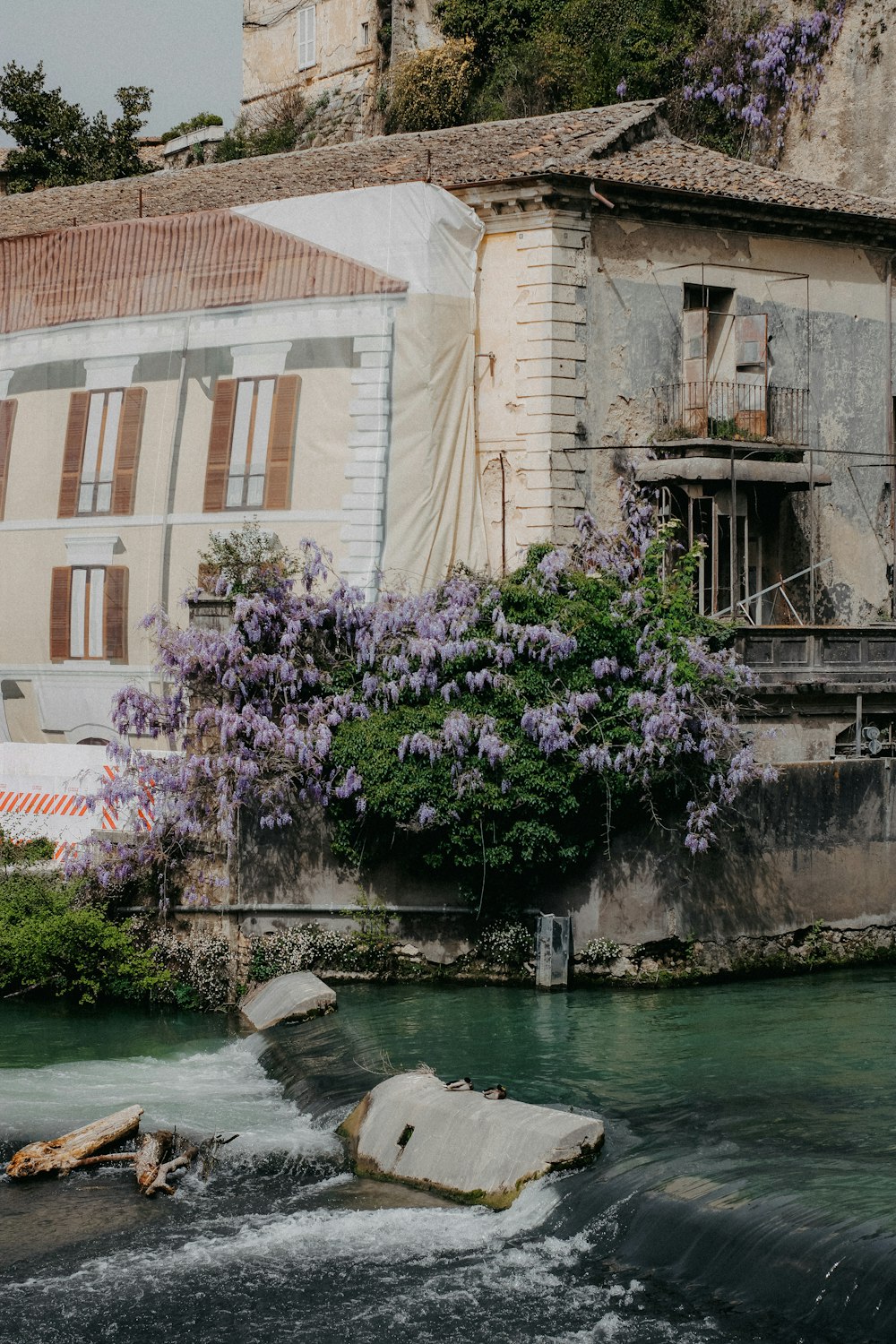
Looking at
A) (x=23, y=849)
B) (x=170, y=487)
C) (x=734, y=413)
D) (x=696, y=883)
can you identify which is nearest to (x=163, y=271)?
(x=170, y=487)

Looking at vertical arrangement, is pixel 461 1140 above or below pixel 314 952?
below

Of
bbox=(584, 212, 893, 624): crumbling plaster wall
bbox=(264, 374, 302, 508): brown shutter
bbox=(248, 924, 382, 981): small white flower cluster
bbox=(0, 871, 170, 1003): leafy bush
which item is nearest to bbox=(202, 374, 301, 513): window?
bbox=(264, 374, 302, 508): brown shutter

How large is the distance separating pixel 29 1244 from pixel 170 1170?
160 cm

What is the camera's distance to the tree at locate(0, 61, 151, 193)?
47.5 meters

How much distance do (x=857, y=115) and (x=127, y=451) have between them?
59.9 ft

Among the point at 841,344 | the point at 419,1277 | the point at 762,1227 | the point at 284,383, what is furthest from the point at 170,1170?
the point at 841,344

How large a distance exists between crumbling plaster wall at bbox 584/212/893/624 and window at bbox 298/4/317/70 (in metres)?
26.8

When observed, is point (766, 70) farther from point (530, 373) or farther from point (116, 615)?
point (116, 615)

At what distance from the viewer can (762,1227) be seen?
11867mm

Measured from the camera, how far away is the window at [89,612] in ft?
83.6

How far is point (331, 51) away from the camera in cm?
4975

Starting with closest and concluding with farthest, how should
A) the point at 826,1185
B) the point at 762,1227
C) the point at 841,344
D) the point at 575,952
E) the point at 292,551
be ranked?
the point at 762,1227
the point at 826,1185
the point at 575,952
the point at 292,551
the point at 841,344

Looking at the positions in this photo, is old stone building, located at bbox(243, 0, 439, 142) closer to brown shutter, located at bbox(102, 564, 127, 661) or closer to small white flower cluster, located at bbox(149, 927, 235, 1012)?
brown shutter, located at bbox(102, 564, 127, 661)

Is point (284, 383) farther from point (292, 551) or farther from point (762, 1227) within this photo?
point (762, 1227)
